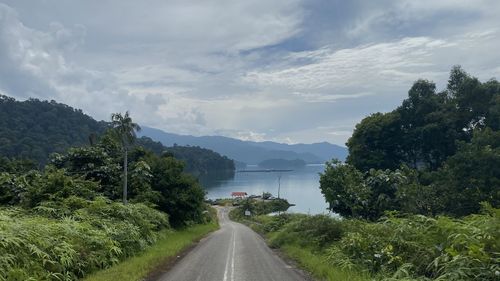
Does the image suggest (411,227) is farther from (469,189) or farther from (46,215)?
(469,189)

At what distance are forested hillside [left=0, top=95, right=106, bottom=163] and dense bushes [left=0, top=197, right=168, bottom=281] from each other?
8730 centimetres

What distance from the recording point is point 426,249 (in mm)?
11617

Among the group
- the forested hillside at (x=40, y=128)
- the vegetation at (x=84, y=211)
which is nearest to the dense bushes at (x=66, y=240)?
the vegetation at (x=84, y=211)

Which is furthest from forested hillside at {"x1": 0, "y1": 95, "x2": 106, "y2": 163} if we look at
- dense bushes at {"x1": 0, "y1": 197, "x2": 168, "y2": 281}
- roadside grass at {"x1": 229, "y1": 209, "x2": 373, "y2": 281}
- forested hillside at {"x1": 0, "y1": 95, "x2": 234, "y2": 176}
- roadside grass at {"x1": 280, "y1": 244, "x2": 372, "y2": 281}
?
roadside grass at {"x1": 280, "y1": 244, "x2": 372, "y2": 281}

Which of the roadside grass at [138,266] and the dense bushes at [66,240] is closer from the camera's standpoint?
the dense bushes at [66,240]

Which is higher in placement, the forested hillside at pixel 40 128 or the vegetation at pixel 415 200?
the forested hillside at pixel 40 128

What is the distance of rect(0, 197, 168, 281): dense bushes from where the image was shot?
11.5 metres

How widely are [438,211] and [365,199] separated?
10.8 m

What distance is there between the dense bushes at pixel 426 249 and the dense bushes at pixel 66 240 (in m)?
8.51

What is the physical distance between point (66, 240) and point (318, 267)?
8.85 meters

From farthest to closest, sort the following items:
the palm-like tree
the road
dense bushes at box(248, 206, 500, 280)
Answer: the palm-like tree, the road, dense bushes at box(248, 206, 500, 280)

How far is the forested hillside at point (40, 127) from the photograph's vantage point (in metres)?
107

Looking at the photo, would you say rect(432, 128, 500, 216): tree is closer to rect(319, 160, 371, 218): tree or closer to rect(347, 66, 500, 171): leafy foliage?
rect(319, 160, 371, 218): tree

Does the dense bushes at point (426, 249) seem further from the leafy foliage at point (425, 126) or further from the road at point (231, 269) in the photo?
the leafy foliage at point (425, 126)
